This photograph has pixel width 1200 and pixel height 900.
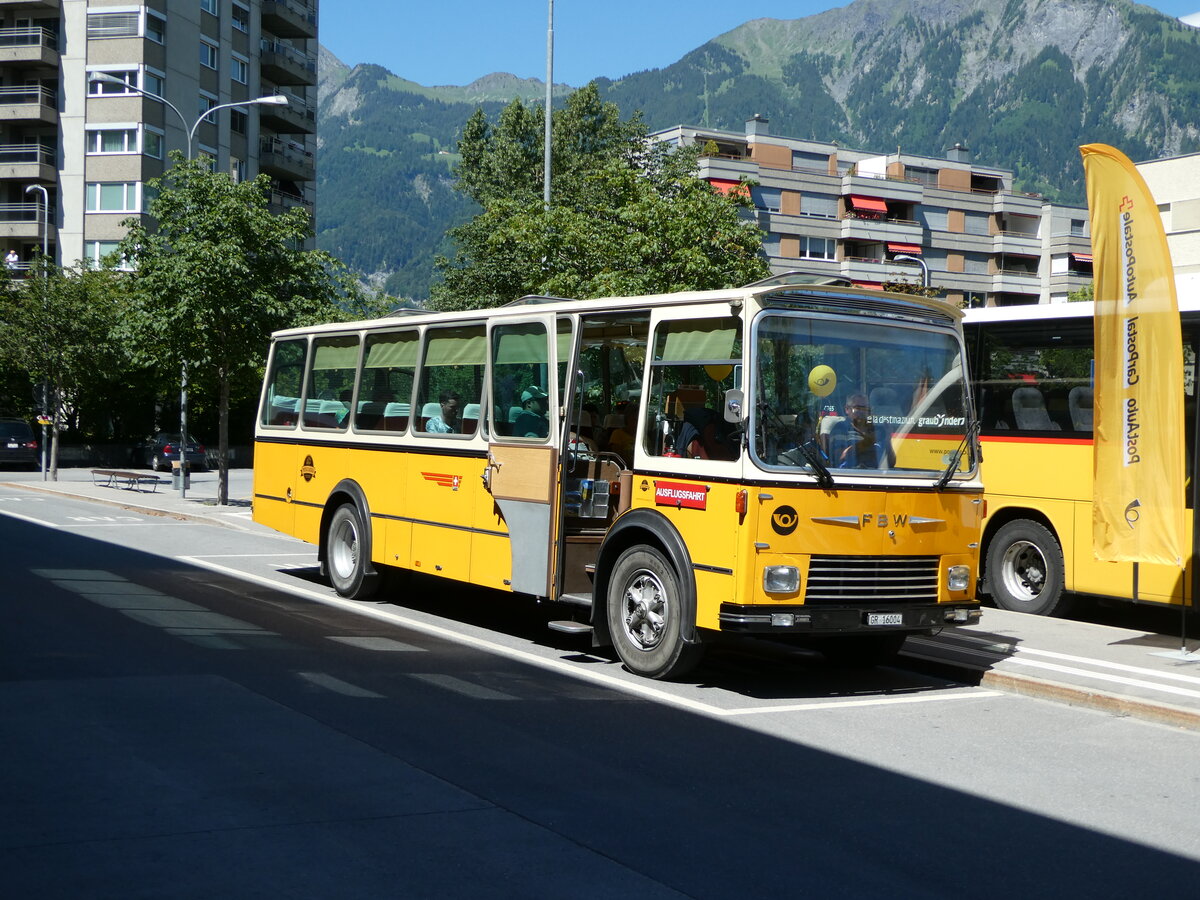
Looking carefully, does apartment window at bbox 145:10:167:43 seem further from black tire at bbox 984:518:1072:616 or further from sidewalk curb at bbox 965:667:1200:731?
sidewalk curb at bbox 965:667:1200:731

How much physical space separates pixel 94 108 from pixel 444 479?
2147 inches

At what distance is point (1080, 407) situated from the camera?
46.3 ft

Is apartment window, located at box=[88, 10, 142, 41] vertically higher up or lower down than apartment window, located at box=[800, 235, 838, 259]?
higher up

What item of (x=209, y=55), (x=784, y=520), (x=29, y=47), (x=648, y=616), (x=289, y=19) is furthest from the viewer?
(x=289, y=19)

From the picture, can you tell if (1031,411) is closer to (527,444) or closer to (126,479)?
(527,444)

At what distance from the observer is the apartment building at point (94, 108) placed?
59.6m

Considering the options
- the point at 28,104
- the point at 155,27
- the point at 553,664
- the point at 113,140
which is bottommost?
the point at 553,664

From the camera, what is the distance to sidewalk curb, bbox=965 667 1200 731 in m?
9.11

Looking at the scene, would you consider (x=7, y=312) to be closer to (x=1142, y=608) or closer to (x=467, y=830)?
(x=1142, y=608)

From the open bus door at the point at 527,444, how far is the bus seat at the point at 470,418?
0.80ft

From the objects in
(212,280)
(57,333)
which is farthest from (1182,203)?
(212,280)

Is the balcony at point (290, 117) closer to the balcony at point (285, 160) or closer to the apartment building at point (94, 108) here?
the balcony at point (285, 160)

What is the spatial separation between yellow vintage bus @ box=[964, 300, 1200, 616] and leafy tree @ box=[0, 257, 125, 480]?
1160 inches

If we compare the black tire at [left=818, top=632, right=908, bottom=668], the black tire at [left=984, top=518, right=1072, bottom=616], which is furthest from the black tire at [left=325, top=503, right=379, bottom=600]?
the black tire at [left=984, top=518, right=1072, bottom=616]
